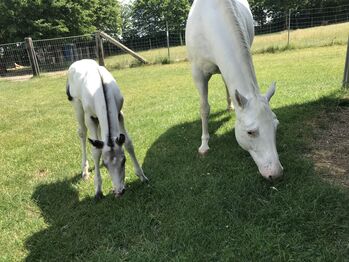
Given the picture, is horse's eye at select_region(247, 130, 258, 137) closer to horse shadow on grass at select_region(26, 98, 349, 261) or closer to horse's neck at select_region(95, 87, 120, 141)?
horse shadow on grass at select_region(26, 98, 349, 261)

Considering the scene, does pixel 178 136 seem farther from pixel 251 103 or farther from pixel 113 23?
pixel 113 23

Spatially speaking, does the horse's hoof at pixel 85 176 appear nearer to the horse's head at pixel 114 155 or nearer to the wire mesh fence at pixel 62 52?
the horse's head at pixel 114 155

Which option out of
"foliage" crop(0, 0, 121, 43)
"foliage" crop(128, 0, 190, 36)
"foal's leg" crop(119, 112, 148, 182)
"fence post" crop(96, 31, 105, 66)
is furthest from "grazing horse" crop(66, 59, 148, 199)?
"foliage" crop(128, 0, 190, 36)

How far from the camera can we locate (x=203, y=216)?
3318 millimetres

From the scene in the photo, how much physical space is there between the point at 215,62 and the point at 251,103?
1.02 m

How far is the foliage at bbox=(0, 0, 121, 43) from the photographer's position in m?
28.3

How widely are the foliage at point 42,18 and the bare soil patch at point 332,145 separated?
27.6 metres

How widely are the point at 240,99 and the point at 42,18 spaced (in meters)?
30.2

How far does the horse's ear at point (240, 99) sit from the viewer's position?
134 inches

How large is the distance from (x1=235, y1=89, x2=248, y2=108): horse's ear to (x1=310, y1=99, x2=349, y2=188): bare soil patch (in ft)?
3.98

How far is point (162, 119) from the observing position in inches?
257

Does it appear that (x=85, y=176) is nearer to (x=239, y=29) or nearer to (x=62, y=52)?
(x=239, y=29)

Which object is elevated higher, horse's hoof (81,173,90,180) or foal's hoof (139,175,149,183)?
foal's hoof (139,175,149,183)

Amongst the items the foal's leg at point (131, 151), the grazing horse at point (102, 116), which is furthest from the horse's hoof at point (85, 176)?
the foal's leg at point (131, 151)
